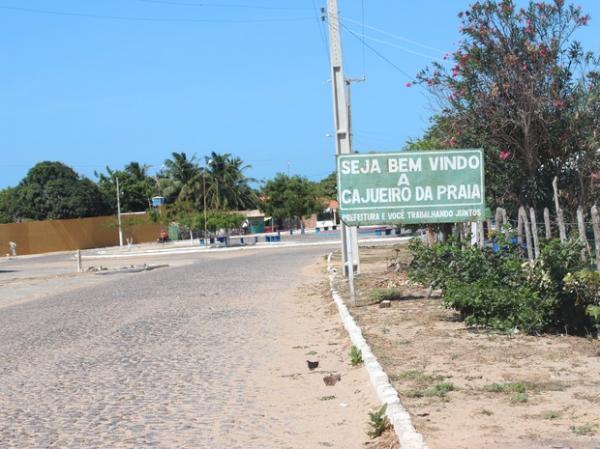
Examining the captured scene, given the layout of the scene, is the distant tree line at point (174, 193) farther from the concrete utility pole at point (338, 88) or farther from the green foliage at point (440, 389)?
the green foliage at point (440, 389)

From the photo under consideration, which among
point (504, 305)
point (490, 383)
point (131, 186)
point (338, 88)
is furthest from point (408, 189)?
point (131, 186)

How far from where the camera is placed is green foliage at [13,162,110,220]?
8169 centimetres

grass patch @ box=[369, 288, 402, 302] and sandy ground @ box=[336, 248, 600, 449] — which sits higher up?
grass patch @ box=[369, 288, 402, 302]

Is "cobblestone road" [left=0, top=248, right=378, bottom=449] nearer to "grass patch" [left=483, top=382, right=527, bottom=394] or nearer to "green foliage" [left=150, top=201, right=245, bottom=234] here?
"grass patch" [left=483, top=382, right=527, bottom=394]


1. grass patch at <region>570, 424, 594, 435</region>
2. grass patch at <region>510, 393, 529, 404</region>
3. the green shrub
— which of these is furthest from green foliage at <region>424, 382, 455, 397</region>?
the green shrub

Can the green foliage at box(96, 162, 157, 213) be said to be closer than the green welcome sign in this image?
No

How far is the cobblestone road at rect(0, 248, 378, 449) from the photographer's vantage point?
21.6 ft

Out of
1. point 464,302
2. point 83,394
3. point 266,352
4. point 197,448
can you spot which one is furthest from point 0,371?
point 464,302

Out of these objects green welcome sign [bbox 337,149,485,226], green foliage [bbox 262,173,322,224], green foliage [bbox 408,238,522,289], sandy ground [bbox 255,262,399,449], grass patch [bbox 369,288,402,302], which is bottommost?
sandy ground [bbox 255,262,399,449]

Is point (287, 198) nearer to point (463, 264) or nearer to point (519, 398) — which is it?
point (463, 264)

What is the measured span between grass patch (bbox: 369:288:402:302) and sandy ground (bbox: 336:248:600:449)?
10.4ft

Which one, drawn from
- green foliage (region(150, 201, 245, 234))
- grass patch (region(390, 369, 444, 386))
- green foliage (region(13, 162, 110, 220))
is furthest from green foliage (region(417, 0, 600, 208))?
green foliage (region(13, 162, 110, 220))

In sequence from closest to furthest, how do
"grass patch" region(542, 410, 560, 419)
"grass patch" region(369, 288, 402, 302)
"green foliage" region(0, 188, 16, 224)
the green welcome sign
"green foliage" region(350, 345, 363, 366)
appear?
"grass patch" region(542, 410, 560, 419), "green foliage" region(350, 345, 363, 366), the green welcome sign, "grass patch" region(369, 288, 402, 302), "green foliage" region(0, 188, 16, 224)

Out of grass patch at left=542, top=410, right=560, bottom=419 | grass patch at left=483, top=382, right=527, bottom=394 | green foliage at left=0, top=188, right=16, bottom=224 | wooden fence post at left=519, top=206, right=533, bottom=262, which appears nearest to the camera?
grass patch at left=542, top=410, right=560, bottom=419
